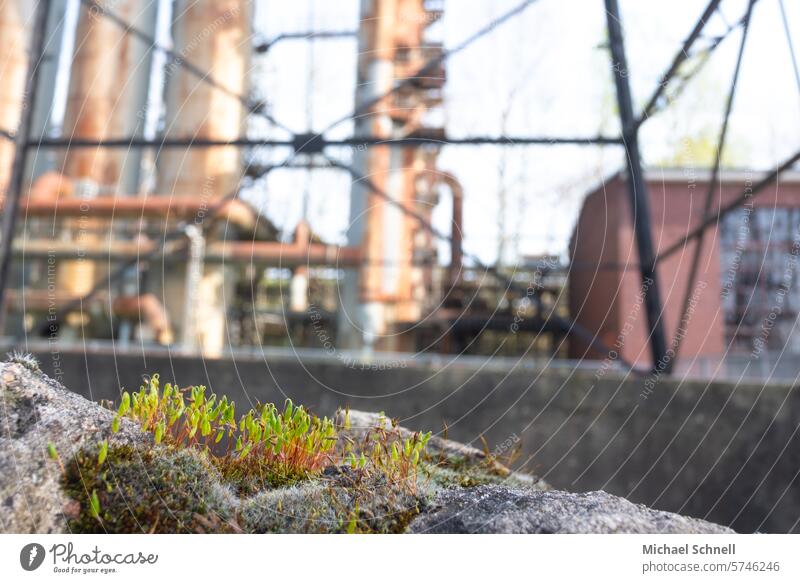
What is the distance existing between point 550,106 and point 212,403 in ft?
10.4

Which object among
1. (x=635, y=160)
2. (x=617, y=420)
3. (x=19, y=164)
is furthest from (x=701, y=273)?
(x=19, y=164)

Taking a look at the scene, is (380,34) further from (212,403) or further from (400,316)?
(212,403)

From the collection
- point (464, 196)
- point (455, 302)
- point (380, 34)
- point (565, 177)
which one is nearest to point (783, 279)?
point (565, 177)

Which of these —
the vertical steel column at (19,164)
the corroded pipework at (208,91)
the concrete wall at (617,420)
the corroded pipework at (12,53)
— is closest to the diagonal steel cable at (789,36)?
the concrete wall at (617,420)

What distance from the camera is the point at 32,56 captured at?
3309 mm

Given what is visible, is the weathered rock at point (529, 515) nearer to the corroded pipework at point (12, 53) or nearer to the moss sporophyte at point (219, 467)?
the moss sporophyte at point (219, 467)

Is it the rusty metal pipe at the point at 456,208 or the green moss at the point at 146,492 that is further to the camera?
the rusty metal pipe at the point at 456,208

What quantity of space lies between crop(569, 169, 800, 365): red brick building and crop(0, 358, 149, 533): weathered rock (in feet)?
18.4

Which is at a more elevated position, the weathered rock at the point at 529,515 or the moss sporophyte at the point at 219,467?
the moss sporophyte at the point at 219,467

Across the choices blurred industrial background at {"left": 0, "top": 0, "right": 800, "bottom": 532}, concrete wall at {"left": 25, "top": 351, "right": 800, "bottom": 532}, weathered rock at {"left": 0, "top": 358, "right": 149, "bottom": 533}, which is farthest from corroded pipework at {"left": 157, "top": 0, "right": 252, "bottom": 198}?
weathered rock at {"left": 0, "top": 358, "right": 149, "bottom": 533}

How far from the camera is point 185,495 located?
1.68 m

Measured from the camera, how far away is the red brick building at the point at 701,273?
687cm

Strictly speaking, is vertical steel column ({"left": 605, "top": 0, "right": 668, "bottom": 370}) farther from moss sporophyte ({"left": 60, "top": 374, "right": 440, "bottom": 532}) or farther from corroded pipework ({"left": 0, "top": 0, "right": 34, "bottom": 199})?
corroded pipework ({"left": 0, "top": 0, "right": 34, "bottom": 199})

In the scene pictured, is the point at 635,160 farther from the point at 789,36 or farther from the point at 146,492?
the point at 146,492
